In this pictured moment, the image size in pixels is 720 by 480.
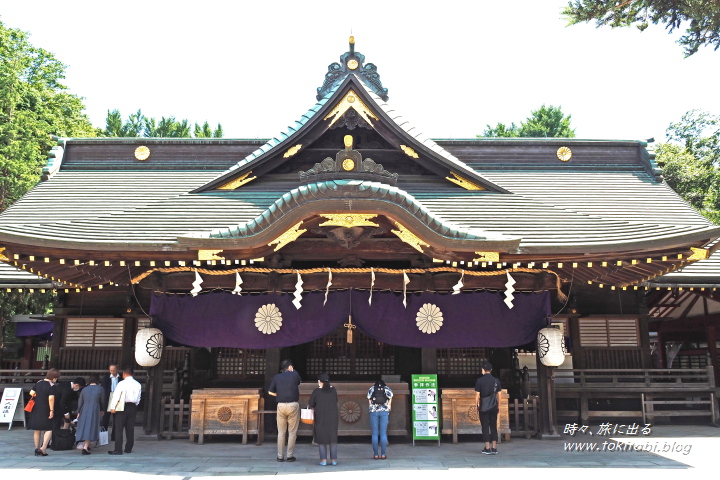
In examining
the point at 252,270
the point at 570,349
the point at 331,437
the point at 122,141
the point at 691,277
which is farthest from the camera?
the point at 122,141

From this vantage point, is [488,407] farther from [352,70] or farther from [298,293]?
[352,70]

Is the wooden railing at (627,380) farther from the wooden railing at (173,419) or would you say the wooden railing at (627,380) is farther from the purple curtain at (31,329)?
the purple curtain at (31,329)

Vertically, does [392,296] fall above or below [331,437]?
above

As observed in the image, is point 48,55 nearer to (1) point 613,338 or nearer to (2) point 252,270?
(2) point 252,270

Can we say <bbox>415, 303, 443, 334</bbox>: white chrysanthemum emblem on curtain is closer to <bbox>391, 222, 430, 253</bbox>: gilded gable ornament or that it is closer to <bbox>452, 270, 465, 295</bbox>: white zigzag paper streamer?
<bbox>452, 270, 465, 295</bbox>: white zigzag paper streamer

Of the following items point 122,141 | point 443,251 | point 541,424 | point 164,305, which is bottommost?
point 541,424

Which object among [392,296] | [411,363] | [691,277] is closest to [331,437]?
[392,296]

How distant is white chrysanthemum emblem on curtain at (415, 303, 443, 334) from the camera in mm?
10352

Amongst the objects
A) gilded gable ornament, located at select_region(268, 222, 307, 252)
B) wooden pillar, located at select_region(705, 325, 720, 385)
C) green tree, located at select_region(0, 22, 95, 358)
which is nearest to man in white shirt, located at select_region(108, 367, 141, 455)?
gilded gable ornament, located at select_region(268, 222, 307, 252)

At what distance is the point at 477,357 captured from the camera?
1234 centimetres

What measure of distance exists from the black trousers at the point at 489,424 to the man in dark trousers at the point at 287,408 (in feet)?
10.2

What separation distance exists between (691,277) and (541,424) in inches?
212

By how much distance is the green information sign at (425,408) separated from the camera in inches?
380

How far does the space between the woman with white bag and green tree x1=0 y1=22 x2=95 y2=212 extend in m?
13.2
